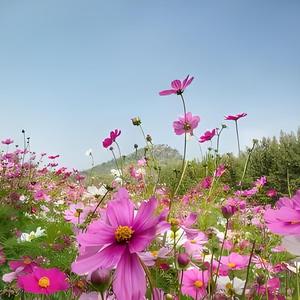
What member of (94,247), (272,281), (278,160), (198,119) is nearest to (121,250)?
(94,247)

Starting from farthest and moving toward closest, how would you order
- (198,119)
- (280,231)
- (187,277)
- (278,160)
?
(278,160), (198,119), (187,277), (280,231)

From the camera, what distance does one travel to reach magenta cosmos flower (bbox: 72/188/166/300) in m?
0.51

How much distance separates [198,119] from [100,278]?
49.0 inches

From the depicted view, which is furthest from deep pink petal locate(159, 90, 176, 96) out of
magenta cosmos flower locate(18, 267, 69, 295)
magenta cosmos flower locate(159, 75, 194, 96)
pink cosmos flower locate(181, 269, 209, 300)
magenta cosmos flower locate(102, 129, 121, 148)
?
magenta cosmos flower locate(18, 267, 69, 295)

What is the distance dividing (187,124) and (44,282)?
3.34 feet

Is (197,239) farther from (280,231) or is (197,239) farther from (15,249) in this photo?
(15,249)

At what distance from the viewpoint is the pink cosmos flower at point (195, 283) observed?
0.98 meters

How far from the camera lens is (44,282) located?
0.82 m

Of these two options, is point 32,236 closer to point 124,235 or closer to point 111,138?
point 111,138

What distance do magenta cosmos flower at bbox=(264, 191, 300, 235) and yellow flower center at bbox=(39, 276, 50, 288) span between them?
468 mm

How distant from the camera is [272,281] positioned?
1.07 metres

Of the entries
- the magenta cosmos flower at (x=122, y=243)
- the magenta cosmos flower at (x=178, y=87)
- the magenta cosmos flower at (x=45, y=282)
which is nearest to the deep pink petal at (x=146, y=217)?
the magenta cosmos flower at (x=122, y=243)

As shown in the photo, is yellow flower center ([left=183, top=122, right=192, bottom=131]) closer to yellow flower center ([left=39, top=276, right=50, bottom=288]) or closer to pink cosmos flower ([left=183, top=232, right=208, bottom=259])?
pink cosmos flower ([left=183, top=232, right=208, bottom=259])

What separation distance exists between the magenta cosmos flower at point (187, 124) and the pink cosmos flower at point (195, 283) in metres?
0.76
